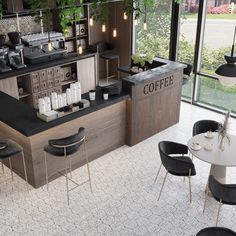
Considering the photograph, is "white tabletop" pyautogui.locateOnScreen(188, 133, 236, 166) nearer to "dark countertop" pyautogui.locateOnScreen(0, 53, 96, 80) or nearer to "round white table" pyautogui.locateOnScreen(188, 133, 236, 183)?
"round white table" pyautogui.locateOnScreen(188, 133, 236, 183)

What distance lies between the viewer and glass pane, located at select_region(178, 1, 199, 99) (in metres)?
7.77

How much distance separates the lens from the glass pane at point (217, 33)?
24.0 ft

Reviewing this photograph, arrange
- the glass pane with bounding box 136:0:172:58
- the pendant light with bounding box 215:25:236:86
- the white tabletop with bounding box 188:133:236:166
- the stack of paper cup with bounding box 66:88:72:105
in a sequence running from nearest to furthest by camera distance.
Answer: the pendant light with bounding box 215:25:236:86 < the white tabletop with bounding box 188:133:236:166 < the stack of paper cup with bounding box 66:88:72:105 < the glass pane with bounding box 136:0:172:58

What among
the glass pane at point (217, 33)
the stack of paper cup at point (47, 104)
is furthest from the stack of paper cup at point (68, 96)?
the glass pane at point (217, 33)

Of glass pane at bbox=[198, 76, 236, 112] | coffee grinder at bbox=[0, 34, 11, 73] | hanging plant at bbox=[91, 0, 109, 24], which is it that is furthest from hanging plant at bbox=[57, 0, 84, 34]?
glass pane at bbox=[198, 76, 236, 112]

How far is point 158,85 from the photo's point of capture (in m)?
6.44

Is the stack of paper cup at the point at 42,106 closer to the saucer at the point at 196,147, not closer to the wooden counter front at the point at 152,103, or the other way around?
the wooden counter front at the point at 152,103

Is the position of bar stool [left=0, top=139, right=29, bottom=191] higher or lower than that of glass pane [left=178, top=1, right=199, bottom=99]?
lower

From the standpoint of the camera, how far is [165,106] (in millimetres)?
6793

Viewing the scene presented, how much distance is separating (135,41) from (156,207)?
17.4 feet

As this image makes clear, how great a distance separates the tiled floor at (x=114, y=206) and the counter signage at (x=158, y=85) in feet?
4.07

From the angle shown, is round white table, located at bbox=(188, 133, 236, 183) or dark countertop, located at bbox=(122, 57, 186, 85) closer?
round white table, located at bbox=(188, 133, 236, 183)

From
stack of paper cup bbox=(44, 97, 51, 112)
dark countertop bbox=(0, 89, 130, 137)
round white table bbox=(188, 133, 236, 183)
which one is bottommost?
round white table bbox=(188, 133, 236, 183)

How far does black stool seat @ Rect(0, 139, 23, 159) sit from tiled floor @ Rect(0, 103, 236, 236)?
0.70 meters
